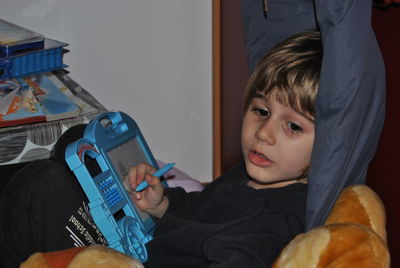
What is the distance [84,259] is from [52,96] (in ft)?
2.06

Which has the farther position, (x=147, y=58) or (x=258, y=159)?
(x=147, y=58)

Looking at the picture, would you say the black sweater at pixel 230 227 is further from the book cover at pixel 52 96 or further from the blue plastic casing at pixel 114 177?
the book cover at pixel 52 96

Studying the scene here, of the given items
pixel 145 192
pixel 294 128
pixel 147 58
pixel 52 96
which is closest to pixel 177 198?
pixel 145 192

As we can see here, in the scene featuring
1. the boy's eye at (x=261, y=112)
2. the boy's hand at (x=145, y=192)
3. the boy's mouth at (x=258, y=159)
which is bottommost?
the boy's hand at (x=145, y=192)

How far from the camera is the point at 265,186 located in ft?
3.43

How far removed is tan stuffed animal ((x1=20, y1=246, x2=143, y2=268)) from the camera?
2.71ft

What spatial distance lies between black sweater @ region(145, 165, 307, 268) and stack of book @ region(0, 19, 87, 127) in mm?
356

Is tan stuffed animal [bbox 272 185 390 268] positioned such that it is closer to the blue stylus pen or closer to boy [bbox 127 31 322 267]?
boy [bbox 127 31 322 267]

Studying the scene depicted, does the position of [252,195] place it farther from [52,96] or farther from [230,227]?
[52,96]

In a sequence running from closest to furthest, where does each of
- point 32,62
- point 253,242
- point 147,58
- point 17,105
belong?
1. point 253,242
2. point 17,105
3. point 32,62
4. point 147,58

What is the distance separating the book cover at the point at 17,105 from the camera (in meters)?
1.24

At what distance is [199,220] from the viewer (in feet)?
3.43

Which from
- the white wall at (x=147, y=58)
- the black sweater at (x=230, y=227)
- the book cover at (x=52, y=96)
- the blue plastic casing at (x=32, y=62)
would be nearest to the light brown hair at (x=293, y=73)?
the black sweater at (x=230, y=227)

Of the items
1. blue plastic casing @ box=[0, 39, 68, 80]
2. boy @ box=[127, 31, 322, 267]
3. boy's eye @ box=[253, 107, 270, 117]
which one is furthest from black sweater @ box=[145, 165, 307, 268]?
blue plastic casing @ box=[0, 39, 68, 80]
